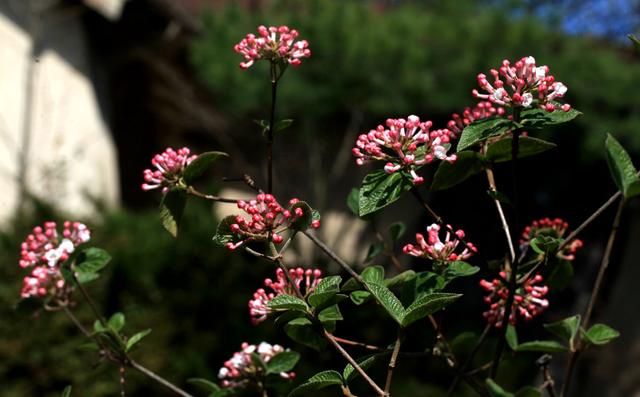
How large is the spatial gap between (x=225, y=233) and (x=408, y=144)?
0.30 m

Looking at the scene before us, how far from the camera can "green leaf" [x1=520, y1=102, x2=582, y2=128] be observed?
1.11m

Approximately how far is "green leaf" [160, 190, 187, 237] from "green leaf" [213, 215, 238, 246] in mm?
170

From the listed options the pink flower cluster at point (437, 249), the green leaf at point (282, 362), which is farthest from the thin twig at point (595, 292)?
the green leaf at point (282, 362)

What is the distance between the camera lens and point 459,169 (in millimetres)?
1326

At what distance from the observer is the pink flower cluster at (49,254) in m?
1.44

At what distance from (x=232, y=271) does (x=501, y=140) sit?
4.78 meters

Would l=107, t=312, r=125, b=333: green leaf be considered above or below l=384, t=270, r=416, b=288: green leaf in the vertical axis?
below

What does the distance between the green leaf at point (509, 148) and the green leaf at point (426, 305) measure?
0.28 meters

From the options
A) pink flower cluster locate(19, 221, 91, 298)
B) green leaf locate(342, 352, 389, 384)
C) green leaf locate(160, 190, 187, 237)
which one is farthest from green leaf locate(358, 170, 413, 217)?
pink flower cluster locate(19, 221, 91, 298)

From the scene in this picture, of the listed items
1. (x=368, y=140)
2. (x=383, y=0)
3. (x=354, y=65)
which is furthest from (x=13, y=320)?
(x=383, y=0)

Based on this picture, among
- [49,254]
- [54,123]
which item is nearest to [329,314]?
[49,254]

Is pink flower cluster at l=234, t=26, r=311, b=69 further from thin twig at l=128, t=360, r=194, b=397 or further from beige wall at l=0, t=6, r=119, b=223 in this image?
beige wall at l=0, t=6, r=119, b=223

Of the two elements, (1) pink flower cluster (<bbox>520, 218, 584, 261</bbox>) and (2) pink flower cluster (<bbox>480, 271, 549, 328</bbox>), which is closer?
(2) pink flower cluster (<bbox>480, 271, 549, 328</bbox>)

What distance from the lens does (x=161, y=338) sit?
18.0 ft
